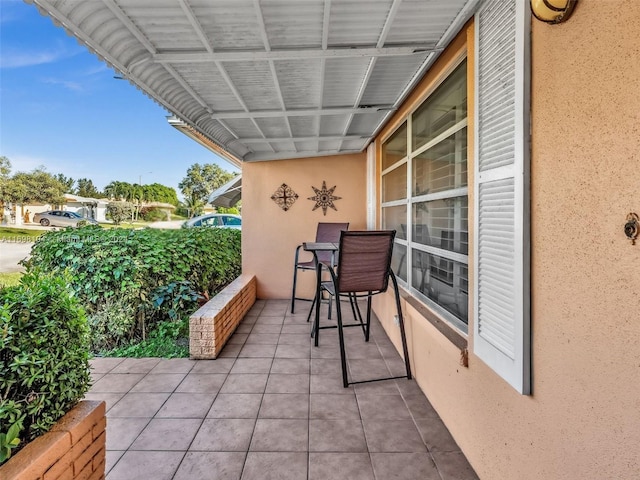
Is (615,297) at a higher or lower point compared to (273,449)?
higher

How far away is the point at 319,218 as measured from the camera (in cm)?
602

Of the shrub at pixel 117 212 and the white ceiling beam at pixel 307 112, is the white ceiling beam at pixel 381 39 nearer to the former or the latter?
the white ceiling beam at pixel 307 112

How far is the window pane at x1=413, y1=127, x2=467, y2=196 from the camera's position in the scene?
229 cm

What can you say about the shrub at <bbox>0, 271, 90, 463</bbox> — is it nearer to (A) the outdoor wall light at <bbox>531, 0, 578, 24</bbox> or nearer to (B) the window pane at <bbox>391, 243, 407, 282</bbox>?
(A) the outdoor wall light at <bbox>531, 0, 578, 24</bbox>

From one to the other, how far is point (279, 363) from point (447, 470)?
1796mm

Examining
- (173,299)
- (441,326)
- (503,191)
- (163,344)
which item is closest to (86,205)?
(173,299)

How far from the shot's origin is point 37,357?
4.66 ft

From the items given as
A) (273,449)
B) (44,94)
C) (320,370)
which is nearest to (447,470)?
(273,449)

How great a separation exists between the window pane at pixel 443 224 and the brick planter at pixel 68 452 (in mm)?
2220

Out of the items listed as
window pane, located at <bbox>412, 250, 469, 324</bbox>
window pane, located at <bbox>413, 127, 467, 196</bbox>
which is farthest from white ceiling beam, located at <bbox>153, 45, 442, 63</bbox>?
window pane, located at <bbox>412, 250, 469, 324</bbox>

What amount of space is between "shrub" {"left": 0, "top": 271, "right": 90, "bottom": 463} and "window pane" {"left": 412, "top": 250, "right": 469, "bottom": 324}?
2.17 metres

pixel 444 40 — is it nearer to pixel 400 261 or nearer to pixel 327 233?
pixel 400 261

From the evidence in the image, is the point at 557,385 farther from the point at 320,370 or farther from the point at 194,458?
the point at 320,370

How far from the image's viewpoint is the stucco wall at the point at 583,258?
988 mm
